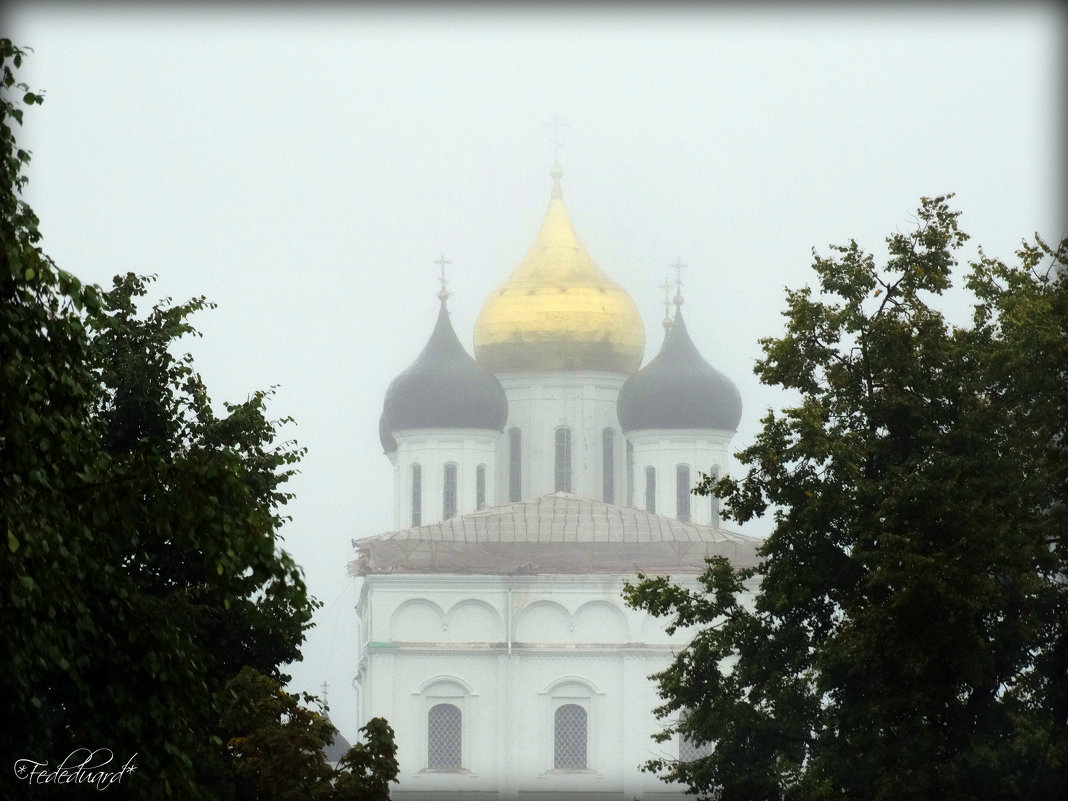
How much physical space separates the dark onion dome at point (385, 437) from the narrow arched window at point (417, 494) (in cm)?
147

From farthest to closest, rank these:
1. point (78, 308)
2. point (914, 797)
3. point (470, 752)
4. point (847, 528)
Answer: point (470, 752) → point (847, 528) → point (914, 797) → point (78, 308)

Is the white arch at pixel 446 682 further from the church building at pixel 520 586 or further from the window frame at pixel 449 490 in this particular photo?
the window frame at pixel 449 490

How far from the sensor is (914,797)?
18.3 m

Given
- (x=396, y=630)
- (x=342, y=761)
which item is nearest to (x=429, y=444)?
(x=396, y=630)

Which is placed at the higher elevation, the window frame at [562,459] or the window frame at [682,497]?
the window frame at [562,459]

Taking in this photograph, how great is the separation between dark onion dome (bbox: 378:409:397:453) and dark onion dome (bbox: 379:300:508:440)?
548mm

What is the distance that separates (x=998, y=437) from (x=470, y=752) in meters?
44.3

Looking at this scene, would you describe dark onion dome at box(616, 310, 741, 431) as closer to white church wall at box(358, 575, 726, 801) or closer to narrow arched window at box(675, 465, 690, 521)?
narrow arched window at box(675, 465, 690, 521)

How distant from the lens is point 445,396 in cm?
7069

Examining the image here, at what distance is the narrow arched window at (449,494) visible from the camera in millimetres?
70438

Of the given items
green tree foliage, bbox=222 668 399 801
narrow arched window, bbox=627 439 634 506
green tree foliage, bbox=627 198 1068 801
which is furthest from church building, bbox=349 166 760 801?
green tree foliage, bbox=222 668 399 801

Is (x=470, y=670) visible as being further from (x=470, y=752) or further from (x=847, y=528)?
(x=847, y=528)

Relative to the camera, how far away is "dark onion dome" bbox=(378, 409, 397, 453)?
72.4 metres

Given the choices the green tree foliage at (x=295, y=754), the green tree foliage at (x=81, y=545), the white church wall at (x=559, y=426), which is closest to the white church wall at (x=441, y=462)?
the white church wall at (x=559, y=426)
